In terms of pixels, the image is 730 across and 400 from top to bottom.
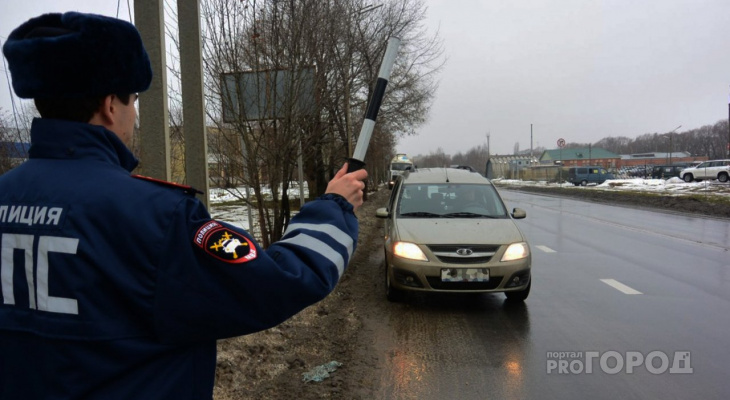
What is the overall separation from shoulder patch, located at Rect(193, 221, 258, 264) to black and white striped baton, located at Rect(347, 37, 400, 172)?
57 cm

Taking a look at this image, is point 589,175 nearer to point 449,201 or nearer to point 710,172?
point 710,172

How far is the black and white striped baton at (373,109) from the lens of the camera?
1613mm

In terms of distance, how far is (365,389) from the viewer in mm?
3779

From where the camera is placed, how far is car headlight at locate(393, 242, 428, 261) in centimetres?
579

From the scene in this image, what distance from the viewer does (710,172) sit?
3747 cm

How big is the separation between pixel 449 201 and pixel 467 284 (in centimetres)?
182

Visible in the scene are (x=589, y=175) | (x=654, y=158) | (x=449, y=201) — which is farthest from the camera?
(x=654, y=158)

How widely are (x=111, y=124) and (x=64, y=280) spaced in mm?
428

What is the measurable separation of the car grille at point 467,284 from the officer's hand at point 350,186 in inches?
Answer: 172

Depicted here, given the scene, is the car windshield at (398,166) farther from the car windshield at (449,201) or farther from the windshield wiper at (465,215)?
the windshield wiper at (465,215)

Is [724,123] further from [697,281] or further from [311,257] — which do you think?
[311,257]

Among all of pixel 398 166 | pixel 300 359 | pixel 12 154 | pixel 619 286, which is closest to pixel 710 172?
pixel 398 166

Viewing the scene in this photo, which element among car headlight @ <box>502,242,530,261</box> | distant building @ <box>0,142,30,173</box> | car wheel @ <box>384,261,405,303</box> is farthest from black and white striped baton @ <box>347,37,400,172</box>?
distant building @ <box>0,142,30,173</box>

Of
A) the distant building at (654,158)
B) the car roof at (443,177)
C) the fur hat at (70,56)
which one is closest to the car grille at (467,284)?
the car roof at (443,177)
